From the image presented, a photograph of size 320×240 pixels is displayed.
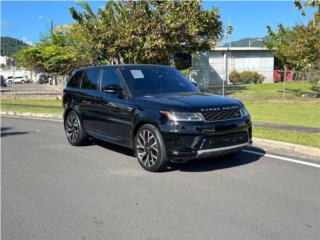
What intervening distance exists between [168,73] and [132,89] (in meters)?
1.03

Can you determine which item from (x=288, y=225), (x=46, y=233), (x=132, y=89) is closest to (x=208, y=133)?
(x=132, y=89)

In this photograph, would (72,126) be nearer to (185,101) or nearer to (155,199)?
(185,101)

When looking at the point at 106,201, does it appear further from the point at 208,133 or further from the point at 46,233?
the point at 208,133

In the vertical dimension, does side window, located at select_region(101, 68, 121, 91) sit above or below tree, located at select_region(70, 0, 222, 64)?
below

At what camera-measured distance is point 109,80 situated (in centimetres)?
886

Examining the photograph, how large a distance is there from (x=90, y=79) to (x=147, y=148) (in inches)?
112

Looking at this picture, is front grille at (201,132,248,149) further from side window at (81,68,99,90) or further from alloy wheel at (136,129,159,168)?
side window at (81,68,99,90)

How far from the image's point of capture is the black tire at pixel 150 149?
727 cm

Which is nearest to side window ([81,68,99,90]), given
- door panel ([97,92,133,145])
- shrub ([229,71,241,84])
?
door panel ([97,92,133,145])

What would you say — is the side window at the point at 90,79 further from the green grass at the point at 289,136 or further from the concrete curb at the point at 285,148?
the green grass at the point at 289,136

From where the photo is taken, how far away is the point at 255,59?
143ft

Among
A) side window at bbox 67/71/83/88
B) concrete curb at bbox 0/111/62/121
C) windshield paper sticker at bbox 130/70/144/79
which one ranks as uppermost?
windshield paper sticker at bbox 130/70/144/79

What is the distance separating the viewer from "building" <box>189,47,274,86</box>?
40312 millimetres

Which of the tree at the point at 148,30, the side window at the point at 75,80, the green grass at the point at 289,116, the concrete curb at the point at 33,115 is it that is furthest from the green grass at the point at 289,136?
the tree at the point at 148,30
